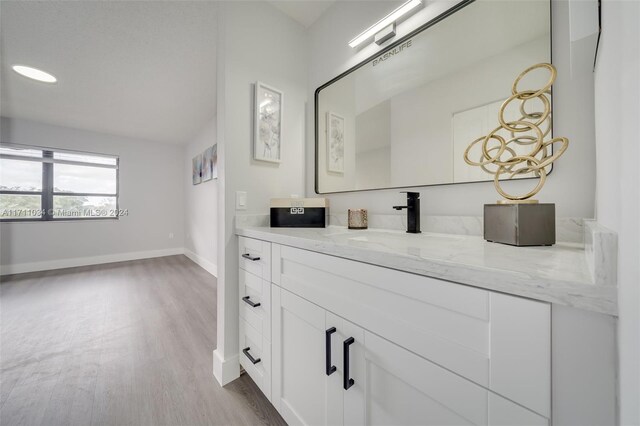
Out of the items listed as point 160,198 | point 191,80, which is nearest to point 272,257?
point 191,80

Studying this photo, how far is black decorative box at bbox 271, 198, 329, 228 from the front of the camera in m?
1.51

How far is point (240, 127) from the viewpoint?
1.51m

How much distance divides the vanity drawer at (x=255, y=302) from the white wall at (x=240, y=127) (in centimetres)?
11

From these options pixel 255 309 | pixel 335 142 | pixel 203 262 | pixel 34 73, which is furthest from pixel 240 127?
pixel 203 262

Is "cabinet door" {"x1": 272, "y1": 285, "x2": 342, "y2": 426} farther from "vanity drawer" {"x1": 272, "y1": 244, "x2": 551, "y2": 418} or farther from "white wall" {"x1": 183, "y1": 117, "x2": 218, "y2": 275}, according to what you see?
"white wall" {"x1": 183, "y1": 117, "x2": 218, "y2": 275}

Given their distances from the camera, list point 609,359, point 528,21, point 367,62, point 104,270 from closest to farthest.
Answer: point 609,359
point 528,21
point 367,62
point 104,270

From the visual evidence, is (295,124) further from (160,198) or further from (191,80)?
(160,198)

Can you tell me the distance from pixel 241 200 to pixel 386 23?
1358 millimetres

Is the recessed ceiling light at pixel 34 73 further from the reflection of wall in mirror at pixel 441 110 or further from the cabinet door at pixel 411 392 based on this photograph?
the cabinet door at pixel 411 392

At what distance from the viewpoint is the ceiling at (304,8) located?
1663mm

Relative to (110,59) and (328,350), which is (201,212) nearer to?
(110,59)

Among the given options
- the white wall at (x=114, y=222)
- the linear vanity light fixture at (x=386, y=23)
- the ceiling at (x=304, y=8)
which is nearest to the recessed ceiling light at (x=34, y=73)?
the white wall at (x=114, y=222)

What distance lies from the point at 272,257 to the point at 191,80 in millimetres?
2741

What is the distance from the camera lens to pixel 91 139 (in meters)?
4.32
